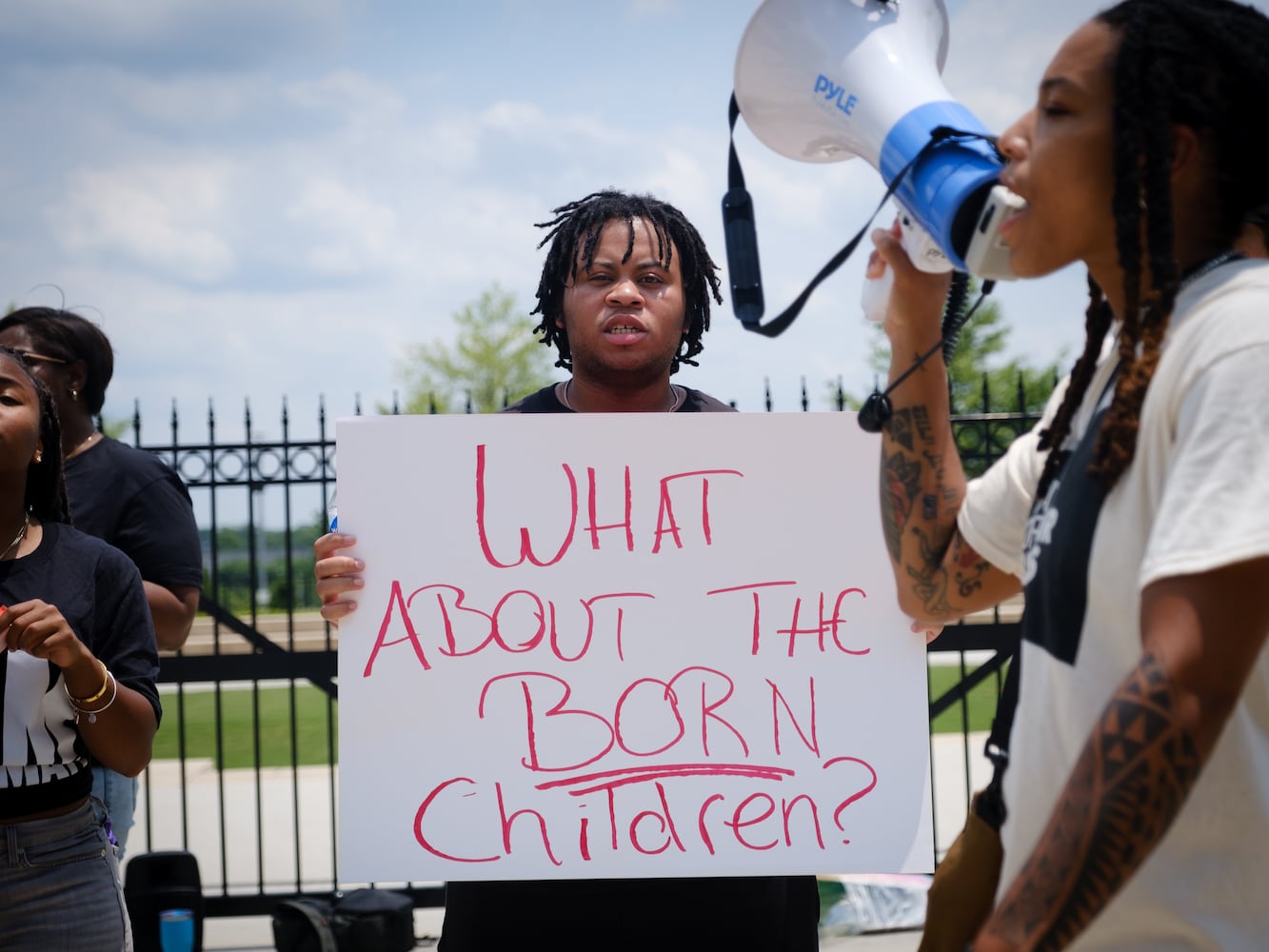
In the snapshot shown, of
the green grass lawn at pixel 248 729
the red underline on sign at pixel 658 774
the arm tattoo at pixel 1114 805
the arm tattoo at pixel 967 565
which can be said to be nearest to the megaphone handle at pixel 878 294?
the arm tattoo at pixel 967 565

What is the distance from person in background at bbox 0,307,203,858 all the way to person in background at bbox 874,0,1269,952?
2.45 meters

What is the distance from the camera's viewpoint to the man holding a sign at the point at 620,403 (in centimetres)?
218

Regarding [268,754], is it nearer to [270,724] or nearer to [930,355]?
[270,724]

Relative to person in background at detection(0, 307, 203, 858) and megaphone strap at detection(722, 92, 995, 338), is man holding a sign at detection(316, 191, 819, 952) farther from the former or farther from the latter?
person in background at detection(0, 307, 203, 858)

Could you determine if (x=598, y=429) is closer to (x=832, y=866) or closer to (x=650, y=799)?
(x=650, y=799)

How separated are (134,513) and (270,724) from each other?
1130cm

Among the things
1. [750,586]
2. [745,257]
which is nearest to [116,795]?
[750,586]

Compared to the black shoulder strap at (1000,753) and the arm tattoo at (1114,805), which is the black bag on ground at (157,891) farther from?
the arm tattoo at (1114,805)

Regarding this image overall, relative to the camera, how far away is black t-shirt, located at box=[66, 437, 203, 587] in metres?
3.17

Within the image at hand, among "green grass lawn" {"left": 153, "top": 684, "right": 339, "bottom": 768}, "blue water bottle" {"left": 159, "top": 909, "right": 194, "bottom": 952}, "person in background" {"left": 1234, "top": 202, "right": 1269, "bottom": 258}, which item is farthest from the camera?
"green grass lawn" {"left": 153, "top": 684, "right": 339, "bottom": 768}

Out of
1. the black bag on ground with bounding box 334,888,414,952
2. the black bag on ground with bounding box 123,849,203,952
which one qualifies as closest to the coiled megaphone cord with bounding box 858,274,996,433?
the black bag on ground with bounding box 123,849,203,952

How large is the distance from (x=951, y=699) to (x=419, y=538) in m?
4.43

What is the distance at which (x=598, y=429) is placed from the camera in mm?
2268

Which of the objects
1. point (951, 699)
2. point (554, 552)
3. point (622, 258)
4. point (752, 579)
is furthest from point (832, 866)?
point (951, 699)
